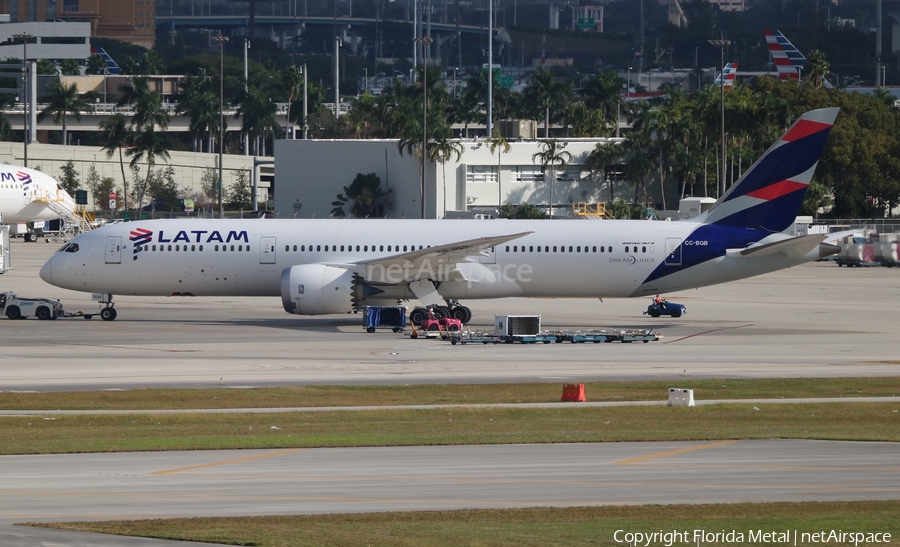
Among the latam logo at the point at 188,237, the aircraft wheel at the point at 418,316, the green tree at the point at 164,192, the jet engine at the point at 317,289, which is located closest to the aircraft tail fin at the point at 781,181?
the aircraft wheel at the point at 418,316

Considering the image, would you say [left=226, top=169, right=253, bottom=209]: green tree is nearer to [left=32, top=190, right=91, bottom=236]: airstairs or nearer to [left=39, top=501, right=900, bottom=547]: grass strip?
[left=32, top=190, right=91, bottom=236]: airstairs

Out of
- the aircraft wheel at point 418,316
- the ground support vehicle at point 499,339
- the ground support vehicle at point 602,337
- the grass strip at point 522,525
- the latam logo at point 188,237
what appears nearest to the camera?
the grass strip at point 522,525

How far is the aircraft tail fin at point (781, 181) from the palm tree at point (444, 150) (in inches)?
2154

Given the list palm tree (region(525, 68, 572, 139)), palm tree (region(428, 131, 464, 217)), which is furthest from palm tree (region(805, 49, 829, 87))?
palm tree (region(428, 131, 464, 217))

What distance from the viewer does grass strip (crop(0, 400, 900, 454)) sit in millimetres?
25141

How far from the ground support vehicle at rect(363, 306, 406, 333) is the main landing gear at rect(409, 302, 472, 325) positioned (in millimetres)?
764

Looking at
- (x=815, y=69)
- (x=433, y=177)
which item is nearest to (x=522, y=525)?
(x=433, y=177)

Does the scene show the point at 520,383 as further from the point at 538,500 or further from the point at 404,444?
the point at 538,500

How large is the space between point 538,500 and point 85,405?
46.8ft

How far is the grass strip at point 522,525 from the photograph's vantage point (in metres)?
17.2

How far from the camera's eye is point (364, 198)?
102375 mm

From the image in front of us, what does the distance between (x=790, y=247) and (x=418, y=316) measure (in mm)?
13899

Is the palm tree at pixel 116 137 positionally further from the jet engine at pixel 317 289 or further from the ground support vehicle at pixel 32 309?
the jet engine at pixel 317 289

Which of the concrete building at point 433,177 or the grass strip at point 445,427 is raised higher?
the concrete building at point 433,177
